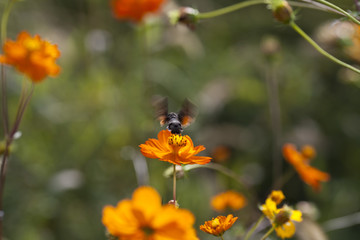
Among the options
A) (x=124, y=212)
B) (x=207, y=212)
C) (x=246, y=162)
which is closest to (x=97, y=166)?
(x=207, y=212)

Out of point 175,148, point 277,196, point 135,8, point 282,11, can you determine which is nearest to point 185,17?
point 282,11

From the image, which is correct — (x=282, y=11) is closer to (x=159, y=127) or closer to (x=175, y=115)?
(x=175, y=115)

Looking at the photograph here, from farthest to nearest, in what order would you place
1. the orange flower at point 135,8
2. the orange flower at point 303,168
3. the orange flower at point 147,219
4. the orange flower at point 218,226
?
the orange flower at point 135,8
the orange flower at point 303,168
the orange flower at point 218,226
the orange flower at point 147,219

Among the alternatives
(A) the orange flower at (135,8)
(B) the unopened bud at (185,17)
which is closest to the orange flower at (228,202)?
(B) the unopened bud at (185,17)

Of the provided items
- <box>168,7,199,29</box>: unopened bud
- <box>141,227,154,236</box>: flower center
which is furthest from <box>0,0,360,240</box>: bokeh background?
<box>141,227,154,236</box>: flower center

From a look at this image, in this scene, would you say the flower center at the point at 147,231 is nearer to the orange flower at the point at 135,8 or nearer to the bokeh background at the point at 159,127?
the bokeh background at the point at 159,127

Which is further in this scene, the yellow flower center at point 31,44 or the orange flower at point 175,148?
the yellow flower center at point 31,44

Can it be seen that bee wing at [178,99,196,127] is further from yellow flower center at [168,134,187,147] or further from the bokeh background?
the bokeh background
